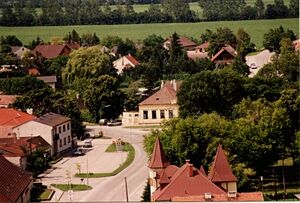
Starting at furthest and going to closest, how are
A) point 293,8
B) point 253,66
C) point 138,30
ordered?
1. point 138,30
2. point 253,66
3. point 293,8

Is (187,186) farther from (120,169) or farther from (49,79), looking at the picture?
(49,79)

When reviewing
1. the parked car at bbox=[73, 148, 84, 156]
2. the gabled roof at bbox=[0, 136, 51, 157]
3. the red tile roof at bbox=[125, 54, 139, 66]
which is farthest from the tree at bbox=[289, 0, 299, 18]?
the gabled roof at bbox=[0, 136, 51, 157]

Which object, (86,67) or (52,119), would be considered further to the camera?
(86,67)

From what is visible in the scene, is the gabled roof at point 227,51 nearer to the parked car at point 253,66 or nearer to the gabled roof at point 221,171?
the parked car at point 253,66

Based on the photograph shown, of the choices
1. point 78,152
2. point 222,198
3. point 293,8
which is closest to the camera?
point 222,198

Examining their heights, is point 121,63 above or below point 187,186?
below

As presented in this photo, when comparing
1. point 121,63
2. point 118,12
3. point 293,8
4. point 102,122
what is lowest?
point 121,63

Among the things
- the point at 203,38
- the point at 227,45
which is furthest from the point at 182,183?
the point at 203,38

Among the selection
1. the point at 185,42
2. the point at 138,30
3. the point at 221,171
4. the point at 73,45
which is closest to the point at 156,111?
the point at 221,171

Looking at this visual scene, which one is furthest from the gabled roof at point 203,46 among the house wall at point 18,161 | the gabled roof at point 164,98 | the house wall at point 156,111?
the house wall at point 18,161
